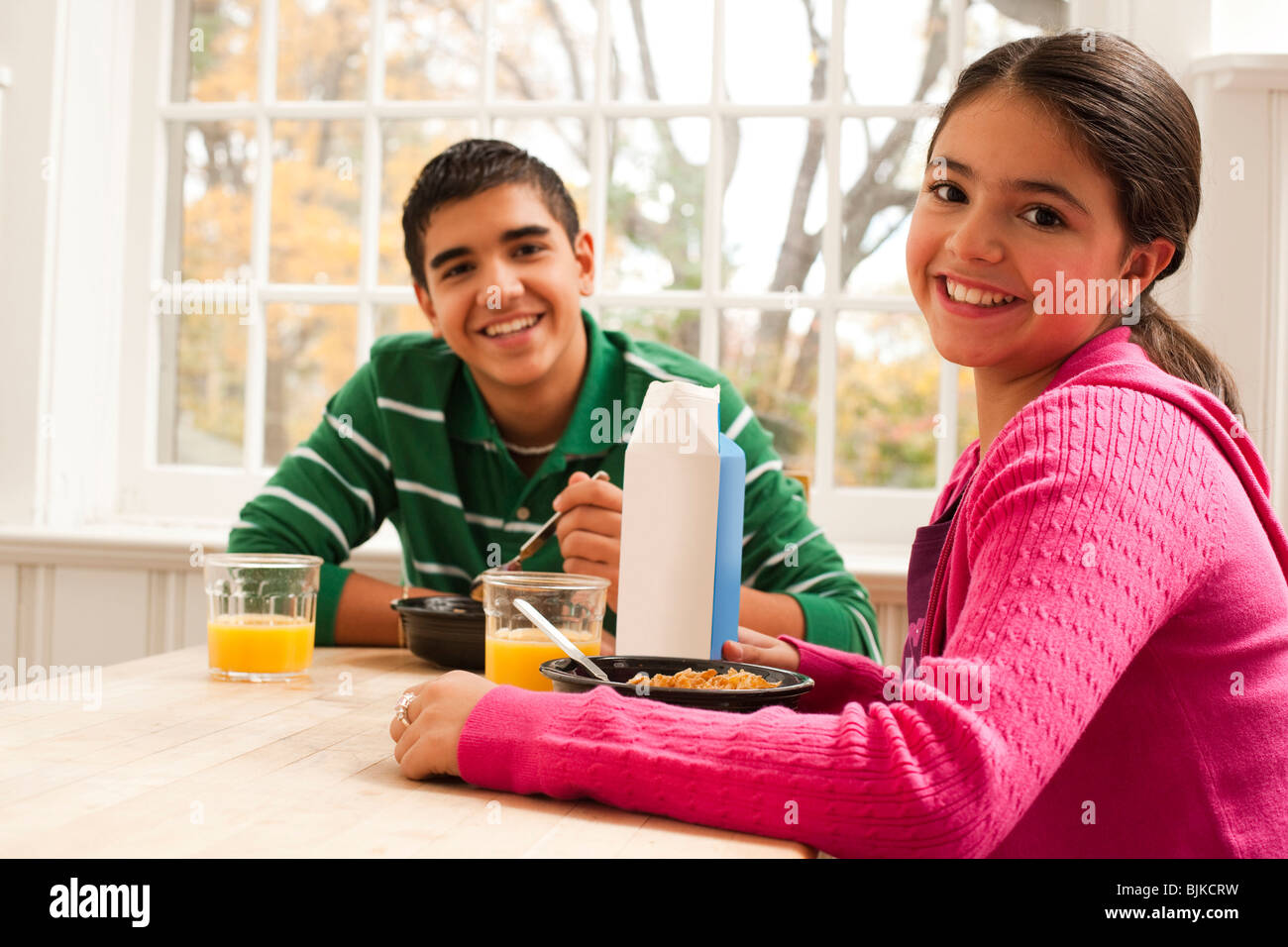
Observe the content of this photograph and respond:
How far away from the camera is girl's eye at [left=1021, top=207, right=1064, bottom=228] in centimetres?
106

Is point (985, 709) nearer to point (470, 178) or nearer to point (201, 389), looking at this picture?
point (470, 178)

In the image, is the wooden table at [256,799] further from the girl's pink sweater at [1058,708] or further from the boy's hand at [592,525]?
the boy's hand at [592,525]

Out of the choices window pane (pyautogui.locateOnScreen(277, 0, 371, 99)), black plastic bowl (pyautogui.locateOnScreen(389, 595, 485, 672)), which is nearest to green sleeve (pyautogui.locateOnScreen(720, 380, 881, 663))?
black plastic bowl (pyautogui.locateOnScreen(389, 595, 485, 672))

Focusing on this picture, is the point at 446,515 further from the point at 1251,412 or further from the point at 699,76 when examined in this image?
the point at 1251,412

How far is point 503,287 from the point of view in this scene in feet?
6.23

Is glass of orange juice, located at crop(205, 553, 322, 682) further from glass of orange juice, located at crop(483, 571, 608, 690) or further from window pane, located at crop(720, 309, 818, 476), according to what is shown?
window pane, located at crop(720, 309, 818, 476)

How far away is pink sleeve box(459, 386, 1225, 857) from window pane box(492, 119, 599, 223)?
1935 mm

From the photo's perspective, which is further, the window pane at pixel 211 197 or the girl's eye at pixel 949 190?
Result: the window pane at pixel 211 197

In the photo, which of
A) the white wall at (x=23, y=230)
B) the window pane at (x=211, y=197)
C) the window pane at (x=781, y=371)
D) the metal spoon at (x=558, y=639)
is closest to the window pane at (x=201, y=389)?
the window pane at (x=211, y=197)

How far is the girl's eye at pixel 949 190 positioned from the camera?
1.16 metres

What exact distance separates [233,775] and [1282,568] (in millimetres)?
835

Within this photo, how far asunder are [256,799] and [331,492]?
1099mm

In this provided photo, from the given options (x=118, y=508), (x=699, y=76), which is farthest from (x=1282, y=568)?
(x=118, y=508)

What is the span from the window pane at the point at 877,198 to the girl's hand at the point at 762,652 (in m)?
1.49
